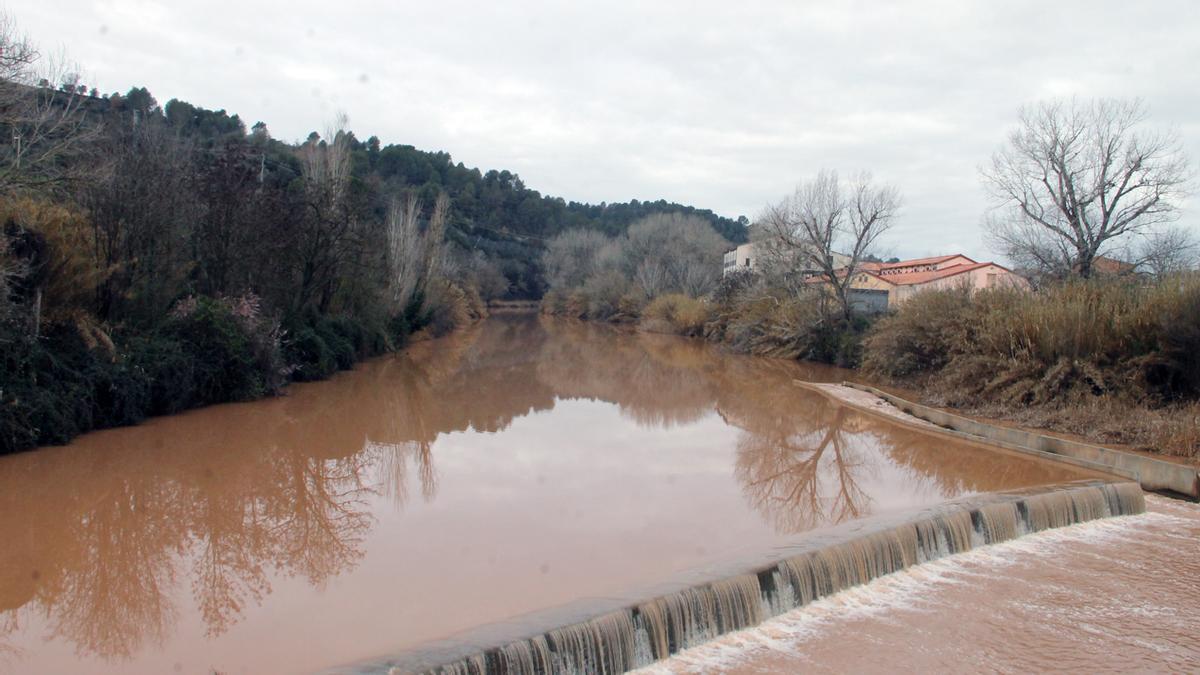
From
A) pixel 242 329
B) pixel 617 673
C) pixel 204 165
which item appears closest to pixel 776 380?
pixel 242 329

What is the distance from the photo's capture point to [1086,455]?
40.0 feet

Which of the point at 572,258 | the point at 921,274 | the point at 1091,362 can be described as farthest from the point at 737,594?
the point at 572,258

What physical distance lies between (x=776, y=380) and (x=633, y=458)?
12.7 metres

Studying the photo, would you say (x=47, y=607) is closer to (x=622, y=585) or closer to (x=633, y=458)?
(x=622, y=585)

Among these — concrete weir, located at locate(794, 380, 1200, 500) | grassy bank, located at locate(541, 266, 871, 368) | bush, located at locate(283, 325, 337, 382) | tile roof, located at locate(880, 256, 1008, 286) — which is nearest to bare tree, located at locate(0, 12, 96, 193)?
bush, located at locate(283, 325, 337, 382)

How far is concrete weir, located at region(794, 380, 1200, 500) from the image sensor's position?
36.2ft

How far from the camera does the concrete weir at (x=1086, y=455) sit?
11047mm

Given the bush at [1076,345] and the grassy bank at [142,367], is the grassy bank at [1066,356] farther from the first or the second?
the grassy bank at [142,367]

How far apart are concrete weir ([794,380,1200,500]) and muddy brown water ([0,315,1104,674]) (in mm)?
496

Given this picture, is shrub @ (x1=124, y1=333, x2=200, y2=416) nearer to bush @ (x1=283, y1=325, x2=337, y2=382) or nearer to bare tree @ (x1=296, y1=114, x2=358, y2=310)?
bush @ (x1=283, y1=325, x2=337, y2=382)

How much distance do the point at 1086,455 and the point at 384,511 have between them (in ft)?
34.3

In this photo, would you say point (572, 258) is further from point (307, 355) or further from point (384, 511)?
point (384, 511)

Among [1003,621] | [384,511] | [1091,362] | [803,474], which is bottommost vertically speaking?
[384,511]

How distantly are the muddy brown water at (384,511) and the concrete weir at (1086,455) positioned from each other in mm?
496
